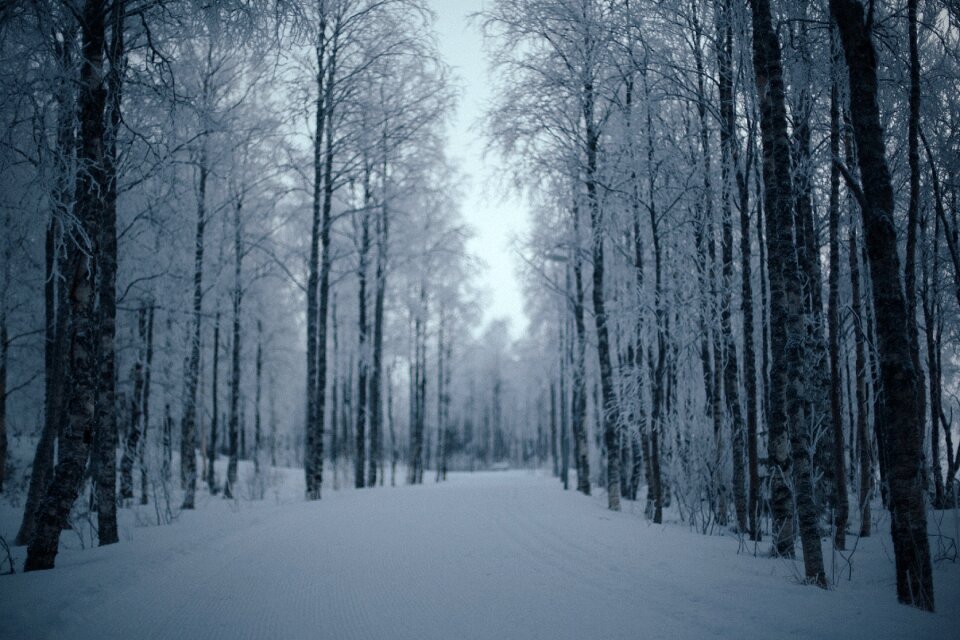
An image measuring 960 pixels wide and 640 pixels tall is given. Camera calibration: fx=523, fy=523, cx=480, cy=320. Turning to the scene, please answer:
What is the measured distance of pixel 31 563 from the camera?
191 inches

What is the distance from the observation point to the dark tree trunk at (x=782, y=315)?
479 cm

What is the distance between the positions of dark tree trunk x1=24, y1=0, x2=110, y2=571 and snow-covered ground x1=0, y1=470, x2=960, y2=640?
1.61 ft

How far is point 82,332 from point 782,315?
7.10 meters

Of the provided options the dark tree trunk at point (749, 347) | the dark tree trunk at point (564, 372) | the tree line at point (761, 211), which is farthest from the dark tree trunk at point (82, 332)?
the dark tree trunk at point (564, 372)

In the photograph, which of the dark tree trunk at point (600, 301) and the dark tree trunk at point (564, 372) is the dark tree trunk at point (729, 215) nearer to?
the dark tree trunk at point (600, 301)

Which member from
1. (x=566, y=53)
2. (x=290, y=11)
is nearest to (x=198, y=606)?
(x=290, y=11)

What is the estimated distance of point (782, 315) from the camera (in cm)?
532

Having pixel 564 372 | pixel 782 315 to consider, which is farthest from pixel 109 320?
pixel 564 372

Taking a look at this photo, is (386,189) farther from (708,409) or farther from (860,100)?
(860,100)

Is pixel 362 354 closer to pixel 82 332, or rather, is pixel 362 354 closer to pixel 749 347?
pixel 82 332

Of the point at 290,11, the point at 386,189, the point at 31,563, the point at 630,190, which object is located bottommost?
the point at 31,563

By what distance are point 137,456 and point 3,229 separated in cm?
421

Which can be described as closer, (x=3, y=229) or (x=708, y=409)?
(x=3, y=229)

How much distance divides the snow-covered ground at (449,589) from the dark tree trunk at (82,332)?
1.61ft
